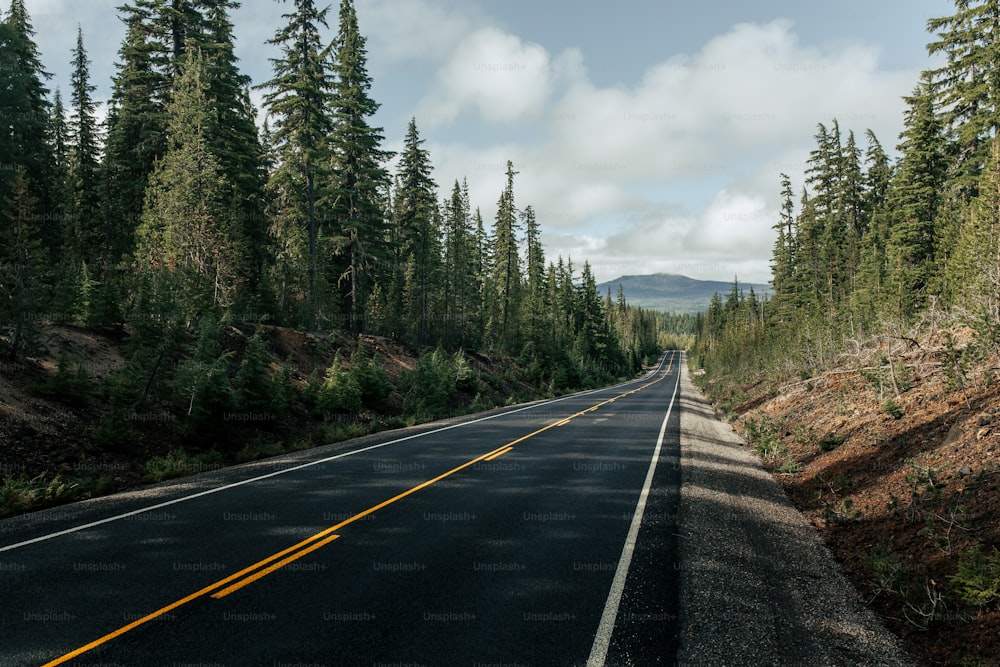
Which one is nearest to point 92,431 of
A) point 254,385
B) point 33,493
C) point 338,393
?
point 33,493

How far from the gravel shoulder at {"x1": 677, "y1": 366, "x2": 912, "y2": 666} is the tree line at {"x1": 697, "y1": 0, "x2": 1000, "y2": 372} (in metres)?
6.26

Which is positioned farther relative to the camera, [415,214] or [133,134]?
[415,214]

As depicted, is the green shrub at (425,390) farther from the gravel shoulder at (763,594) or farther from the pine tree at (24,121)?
the pine tree at (24,121)

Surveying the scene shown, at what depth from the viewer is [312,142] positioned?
27859 mm

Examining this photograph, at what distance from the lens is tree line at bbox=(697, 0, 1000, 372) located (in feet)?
44.3

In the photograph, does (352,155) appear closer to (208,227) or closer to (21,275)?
(208,227)

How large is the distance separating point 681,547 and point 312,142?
28.2m

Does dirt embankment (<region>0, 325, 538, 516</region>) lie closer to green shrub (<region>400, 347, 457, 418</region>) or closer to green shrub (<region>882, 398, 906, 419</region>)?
green shrub (<region>400, 347, 457, 418</region>)

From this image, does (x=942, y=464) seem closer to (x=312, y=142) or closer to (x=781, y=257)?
(x=312, y=142)

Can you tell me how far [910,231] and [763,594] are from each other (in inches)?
1483

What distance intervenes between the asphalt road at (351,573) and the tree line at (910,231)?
914 centimetres

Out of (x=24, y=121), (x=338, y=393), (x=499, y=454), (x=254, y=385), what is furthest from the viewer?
(x=24, y=121)

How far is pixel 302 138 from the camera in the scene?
27219 mm

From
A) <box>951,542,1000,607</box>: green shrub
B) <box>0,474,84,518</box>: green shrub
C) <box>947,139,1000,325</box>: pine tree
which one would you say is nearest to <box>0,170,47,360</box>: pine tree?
<box>0,474,84,518</box>: green shrub
